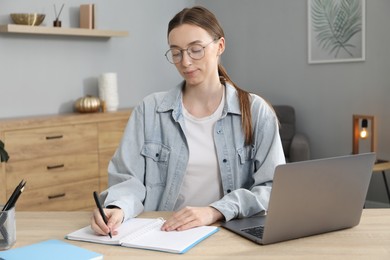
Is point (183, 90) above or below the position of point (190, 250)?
above

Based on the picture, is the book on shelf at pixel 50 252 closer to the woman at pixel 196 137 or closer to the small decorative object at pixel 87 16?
the woman at pixel 196 137

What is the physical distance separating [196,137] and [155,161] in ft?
0.53

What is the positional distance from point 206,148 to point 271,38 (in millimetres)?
3642

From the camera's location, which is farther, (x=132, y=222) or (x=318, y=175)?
(x=132, y=222)

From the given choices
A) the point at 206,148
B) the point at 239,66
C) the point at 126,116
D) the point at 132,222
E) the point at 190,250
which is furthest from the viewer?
the point at 239,66

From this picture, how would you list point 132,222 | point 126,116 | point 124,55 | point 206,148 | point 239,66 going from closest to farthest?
1. point 132,222
2. point 206,148
3. point 126,116
4. point 124,55
5. point 239,66

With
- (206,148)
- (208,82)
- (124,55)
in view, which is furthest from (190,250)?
(124,55)

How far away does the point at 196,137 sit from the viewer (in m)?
1.94

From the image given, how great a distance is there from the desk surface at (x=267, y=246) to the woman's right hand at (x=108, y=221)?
56 millimetres

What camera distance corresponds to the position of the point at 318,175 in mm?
1398

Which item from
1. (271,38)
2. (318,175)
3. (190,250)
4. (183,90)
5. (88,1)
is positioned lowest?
(190,250)

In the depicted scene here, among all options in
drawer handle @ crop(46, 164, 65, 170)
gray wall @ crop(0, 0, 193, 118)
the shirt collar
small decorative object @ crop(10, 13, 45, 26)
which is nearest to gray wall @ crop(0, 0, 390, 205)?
gray wall @ crop(0, 0, 193, 118)

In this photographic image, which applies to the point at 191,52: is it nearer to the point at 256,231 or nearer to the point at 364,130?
the point at 256,231

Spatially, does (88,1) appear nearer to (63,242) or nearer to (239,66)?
(239,66)
